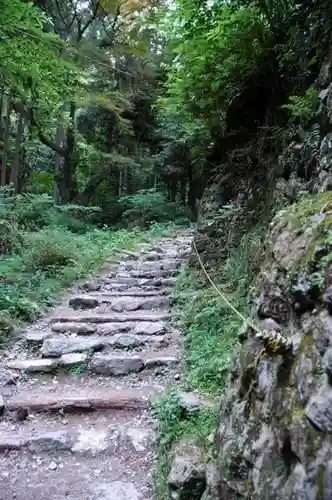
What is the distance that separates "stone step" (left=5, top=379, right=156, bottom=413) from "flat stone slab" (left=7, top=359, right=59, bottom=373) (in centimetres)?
41

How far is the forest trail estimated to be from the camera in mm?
3176

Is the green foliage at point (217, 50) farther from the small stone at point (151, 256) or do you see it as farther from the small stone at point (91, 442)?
the small stone at point (91, 442)

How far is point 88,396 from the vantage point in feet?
13.5

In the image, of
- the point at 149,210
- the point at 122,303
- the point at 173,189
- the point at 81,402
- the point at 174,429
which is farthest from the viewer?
the point at 173,189

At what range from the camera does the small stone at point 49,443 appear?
3477 millimetres

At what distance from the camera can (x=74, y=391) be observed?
4309 mm

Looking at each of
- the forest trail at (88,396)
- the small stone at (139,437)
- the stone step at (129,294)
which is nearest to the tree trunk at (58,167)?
the stone step at (129,294)

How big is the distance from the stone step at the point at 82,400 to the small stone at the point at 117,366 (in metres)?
0.39

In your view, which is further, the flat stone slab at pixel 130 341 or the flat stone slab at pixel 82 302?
the flat stone slab at pixel 82 302

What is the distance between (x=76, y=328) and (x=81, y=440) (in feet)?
7.01

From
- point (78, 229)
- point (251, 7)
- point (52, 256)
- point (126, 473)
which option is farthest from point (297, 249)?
point (78, 229)

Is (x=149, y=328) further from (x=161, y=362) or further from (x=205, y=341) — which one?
(x=205, y=341)

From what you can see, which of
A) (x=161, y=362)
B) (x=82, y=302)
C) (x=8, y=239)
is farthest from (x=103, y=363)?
(x=8, y=239)

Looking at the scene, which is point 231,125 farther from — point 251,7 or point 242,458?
point 242,458
